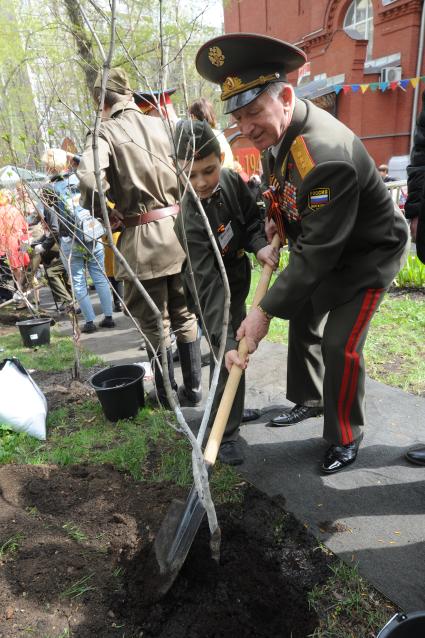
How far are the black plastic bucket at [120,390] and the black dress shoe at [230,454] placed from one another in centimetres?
84

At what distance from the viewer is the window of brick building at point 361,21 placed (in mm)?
14641

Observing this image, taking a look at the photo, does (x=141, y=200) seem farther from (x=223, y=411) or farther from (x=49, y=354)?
(x=49, y=354)

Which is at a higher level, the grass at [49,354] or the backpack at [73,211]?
the backpack at [73,211]

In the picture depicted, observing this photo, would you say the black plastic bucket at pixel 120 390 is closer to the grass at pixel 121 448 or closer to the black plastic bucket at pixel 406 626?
the grass at pixel 121 448

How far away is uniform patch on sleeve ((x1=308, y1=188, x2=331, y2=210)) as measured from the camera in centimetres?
178

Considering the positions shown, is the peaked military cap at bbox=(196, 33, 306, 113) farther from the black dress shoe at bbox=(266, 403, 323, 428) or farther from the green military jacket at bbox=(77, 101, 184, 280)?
the black dress shoe at bbox=(266, 403, 323, 428)

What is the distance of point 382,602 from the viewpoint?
166cm

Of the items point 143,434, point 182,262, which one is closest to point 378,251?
point 182,262

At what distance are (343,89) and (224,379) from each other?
1496 cm

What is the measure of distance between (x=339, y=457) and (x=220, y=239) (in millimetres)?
1425

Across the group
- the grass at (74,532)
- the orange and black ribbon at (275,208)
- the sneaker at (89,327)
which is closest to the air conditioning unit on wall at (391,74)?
the sneaker at (89,327)

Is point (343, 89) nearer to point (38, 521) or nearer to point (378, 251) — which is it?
point (378, 251)

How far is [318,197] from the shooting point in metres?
1.80

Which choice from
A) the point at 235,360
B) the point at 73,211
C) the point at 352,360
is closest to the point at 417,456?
the point at 352,360
